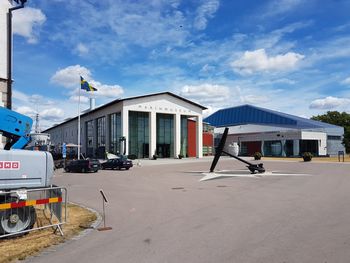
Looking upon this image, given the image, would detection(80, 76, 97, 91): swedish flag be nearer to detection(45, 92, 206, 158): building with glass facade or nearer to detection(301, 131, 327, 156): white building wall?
detection(45, 92, 206, 158): building with glass facade

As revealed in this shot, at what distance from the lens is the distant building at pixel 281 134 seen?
67125mm

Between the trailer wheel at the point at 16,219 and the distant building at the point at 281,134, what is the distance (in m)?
63.6

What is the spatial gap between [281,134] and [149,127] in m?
27.6

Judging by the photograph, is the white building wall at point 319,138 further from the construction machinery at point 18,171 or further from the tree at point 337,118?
the construction machinery at point 18,171

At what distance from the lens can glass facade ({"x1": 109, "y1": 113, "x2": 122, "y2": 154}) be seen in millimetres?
59250

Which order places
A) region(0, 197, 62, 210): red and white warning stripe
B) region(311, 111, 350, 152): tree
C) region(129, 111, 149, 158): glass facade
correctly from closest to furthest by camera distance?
1. region(0, 197, 62, 210): red and white warning stripe
2. region(129, 111, 149, 158): glass facade
3. region(311, 111, 350, 152): tree

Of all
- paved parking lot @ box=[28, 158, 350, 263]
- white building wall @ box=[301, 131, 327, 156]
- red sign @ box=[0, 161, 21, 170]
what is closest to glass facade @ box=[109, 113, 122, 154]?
white building wall @ box=[301, 131, 327, 156]

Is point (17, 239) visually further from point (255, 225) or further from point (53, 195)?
point (255, 225)

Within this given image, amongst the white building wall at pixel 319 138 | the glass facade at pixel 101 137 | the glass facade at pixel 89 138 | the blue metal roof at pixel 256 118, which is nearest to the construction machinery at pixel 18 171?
the glass facade at pixel 101 137

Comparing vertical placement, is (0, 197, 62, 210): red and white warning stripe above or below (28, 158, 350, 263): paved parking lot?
above

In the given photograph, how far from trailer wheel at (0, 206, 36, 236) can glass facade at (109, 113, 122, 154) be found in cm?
4969

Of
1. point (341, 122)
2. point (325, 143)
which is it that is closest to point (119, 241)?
point (325, 143)

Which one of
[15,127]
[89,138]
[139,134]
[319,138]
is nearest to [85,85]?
[139,134]

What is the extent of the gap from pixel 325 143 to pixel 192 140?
1069 inches
